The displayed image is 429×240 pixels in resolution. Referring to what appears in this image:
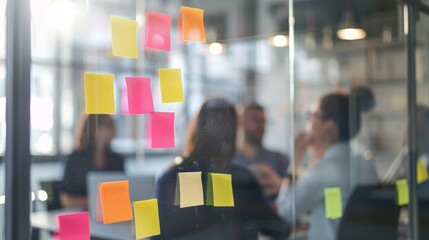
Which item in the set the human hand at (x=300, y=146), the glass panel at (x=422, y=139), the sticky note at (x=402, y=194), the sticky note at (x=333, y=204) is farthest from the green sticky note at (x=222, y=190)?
the human hand at (x=300, y=146)

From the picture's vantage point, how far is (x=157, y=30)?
154cm

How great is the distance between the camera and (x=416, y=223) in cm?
271

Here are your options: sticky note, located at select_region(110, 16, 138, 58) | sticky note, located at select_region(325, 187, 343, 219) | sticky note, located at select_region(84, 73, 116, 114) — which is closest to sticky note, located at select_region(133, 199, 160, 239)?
sticky note, located at select_region(84, 73, 116, 114)

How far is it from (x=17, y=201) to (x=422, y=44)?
3060mm

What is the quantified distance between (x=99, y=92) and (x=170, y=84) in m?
0.29

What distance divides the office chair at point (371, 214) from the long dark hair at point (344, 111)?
14.3 inches

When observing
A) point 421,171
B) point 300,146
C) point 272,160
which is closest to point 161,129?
point 421,171

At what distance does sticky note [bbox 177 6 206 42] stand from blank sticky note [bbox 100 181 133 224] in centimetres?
55

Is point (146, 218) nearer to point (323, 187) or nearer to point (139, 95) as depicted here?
point (139, 95)

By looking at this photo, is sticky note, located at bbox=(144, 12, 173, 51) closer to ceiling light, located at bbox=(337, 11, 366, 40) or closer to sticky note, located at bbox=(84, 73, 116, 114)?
sticky note, located at bbox=(84, 73, 116, 114)

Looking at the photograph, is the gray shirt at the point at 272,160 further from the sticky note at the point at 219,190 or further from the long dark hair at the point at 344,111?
the sticky note at the point at 219,190

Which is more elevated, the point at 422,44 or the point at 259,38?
the point at 259,38

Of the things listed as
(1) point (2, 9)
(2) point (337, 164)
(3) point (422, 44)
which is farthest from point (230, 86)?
(1) point (2, 9)

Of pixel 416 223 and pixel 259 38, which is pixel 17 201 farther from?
pixel 259 38
